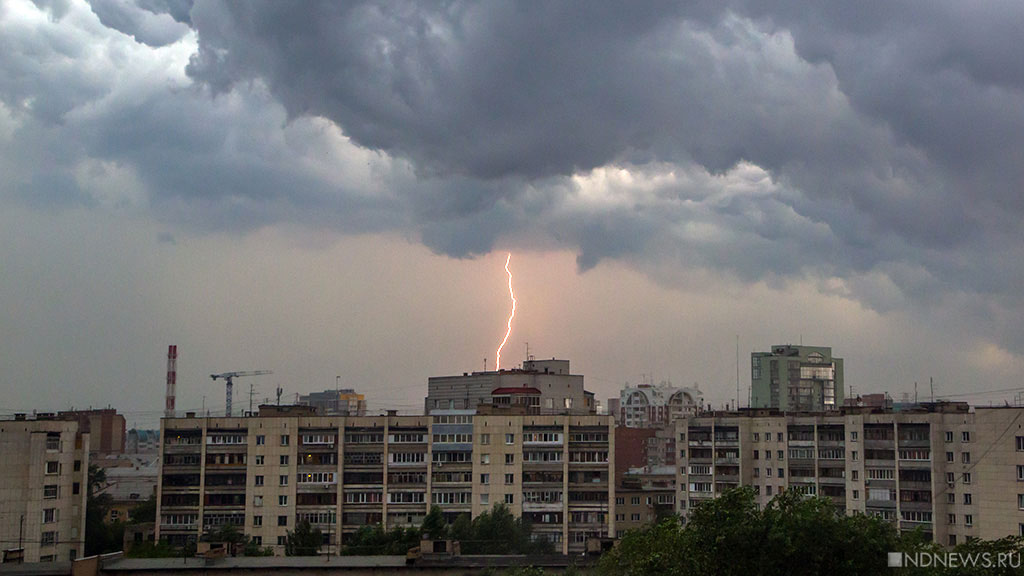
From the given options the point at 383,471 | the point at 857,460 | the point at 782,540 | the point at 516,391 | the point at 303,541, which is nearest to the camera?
the point at 782,540

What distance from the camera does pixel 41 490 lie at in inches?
3157

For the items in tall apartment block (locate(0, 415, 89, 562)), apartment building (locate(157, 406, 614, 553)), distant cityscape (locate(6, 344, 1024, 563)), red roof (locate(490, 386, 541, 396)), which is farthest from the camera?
red roof (locate(490, 386, 541, 396))

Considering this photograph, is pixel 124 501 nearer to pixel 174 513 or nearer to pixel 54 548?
pixel 174 513

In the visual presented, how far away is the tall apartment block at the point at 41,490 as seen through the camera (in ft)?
258

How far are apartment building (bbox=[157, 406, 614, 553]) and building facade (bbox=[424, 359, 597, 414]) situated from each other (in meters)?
46.3

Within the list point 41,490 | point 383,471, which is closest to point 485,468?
point 383,471

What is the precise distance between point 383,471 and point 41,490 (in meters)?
30.3

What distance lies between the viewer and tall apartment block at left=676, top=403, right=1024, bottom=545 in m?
89.1

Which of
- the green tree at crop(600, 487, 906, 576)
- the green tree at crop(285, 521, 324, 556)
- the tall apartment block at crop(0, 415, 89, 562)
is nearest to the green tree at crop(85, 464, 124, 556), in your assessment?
the tall apartment block at crop(0, 415, 89, 562)

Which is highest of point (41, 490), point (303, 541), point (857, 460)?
point (857, 460)

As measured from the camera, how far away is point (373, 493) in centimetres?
9912

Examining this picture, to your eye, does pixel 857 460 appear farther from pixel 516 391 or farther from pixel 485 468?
pixel 516 391

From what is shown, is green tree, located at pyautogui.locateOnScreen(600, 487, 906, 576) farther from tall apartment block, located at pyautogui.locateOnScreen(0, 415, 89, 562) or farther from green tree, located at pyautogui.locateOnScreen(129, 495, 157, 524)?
green tree, located at pyautogui.locateOnScreen(129, 495, 157, 524)

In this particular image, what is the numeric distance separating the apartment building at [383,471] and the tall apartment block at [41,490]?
15.8m
